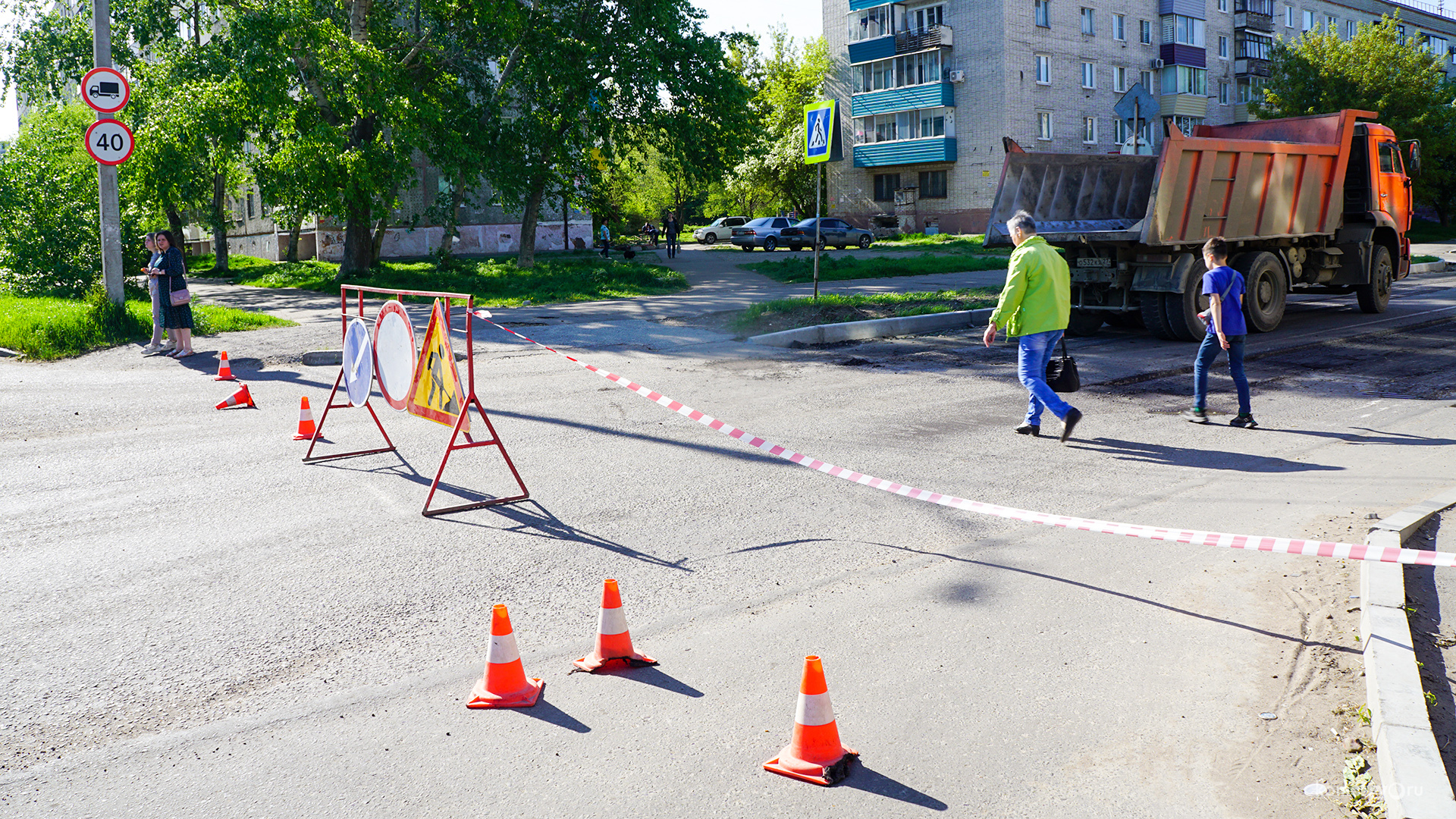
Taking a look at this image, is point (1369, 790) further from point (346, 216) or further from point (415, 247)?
point (415, 247)

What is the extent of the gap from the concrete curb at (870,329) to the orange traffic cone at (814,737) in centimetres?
1122

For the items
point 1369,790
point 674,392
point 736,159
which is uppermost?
point 736,159

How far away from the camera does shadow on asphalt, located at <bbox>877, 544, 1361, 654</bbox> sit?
4.35 m

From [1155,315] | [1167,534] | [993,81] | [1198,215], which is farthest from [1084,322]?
[993,81]

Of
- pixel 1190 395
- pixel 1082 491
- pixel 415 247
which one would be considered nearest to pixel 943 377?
pixel 1190 395

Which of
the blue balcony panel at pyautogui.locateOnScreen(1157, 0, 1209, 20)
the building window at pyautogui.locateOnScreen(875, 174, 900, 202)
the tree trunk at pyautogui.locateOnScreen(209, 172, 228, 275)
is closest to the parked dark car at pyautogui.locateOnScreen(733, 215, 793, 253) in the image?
the building window at pyautogui.locateOnScreen(875, 174, 900, 202)

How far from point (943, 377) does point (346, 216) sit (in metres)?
17.7

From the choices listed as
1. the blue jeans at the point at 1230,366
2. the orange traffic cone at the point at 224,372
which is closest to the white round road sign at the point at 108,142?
the orange traffic cone at the point at 224,372

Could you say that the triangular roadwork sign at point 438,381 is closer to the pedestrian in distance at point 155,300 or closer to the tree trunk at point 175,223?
the pedestrian in distance at point 155,300

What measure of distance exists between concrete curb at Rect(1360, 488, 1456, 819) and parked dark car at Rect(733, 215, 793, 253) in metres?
39.7

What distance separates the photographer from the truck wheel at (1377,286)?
16.3 m

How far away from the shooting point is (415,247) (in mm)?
41156

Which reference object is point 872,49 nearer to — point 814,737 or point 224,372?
point 224,372

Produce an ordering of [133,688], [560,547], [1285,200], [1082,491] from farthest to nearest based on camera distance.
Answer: [1285,200]
[1082,491]
[560,547]
[133,688]
